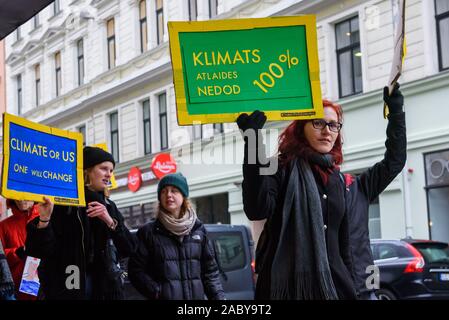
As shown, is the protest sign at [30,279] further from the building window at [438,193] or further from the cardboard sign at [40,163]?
the building window at [438,193]

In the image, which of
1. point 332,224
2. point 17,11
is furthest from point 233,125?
point 332,224

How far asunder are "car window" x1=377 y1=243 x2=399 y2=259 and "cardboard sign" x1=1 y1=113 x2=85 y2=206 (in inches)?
317

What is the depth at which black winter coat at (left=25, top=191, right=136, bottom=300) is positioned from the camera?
4801 mm

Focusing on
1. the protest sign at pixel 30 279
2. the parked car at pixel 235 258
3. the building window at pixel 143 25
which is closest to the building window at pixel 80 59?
the building window at pixel 143 25

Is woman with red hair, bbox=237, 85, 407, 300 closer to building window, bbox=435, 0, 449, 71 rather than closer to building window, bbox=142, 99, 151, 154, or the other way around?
building window, bbox=435, 0, 449, 71

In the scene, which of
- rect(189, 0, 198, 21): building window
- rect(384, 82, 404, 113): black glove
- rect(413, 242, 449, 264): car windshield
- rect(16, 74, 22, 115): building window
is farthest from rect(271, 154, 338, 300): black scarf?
rect(16, 74, 22, 115): building window

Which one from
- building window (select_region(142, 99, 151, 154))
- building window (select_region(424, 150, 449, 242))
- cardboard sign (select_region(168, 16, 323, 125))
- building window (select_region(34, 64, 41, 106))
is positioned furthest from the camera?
building window (select_region(142, 99, 151, 154))

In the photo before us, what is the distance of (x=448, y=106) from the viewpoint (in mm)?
15812

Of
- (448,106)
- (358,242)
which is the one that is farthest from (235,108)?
(448,106)

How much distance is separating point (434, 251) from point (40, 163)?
854 centimetres

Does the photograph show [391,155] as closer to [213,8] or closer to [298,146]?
[298,146]

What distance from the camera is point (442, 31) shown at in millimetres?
15969

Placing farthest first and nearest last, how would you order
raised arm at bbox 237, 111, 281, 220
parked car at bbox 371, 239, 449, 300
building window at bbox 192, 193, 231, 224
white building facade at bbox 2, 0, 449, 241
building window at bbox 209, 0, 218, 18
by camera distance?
building window at bbox 192, 193, 231, 224 → white building facade at bbox 2, 0, 449, 241 → building window at bbox 209, 0, 218, 18 → parked car at bbox 371, 239, 449, 300 → raised arm at bbox 237, 111, 281, 220

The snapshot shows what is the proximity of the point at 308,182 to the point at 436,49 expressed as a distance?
1343 centimetres
